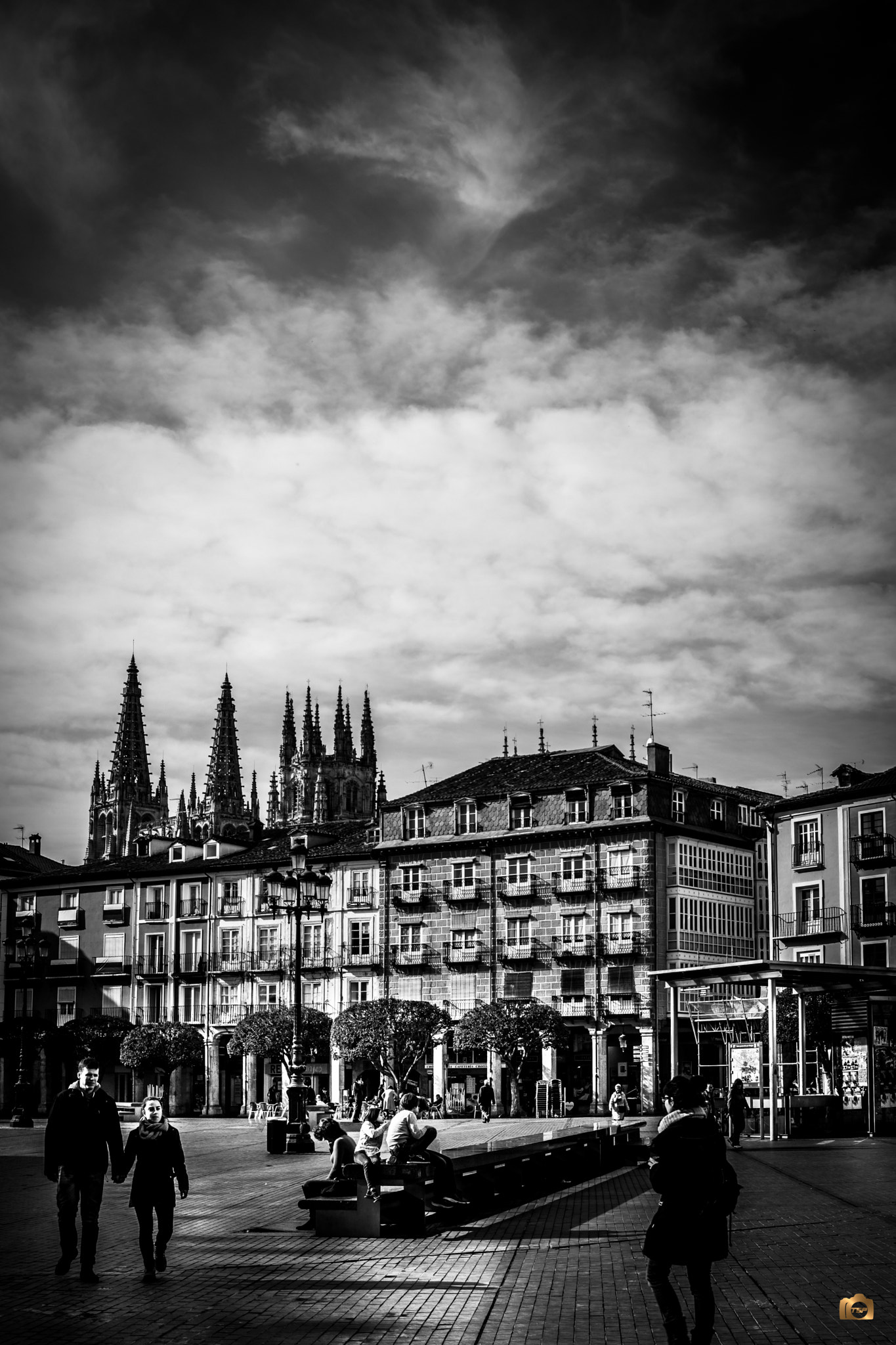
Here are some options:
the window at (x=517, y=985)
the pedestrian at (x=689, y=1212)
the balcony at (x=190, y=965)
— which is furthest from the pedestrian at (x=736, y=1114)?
the balcony at (x=190, y=965)

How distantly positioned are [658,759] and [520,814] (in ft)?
22.5

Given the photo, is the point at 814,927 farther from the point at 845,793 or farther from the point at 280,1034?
the point at 280,1034

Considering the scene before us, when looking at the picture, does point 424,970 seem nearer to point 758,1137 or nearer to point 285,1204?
point 758,1137

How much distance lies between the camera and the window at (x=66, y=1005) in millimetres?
80188

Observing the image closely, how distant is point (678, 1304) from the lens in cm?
1038

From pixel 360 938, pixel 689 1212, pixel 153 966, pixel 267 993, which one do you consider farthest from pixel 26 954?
pixel 689 1212

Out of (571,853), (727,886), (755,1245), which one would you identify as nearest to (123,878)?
(571,853)

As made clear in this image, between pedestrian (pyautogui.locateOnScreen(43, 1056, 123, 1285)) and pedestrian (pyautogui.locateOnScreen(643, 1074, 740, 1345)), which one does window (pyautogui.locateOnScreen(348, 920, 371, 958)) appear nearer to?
pedestrian (pyautogui.locateOnScreen(43, 1056, 123, 1285))

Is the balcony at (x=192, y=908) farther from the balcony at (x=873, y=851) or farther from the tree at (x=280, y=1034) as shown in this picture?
the balcony at (x=873, y=851)

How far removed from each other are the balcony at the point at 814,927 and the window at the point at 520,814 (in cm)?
1356

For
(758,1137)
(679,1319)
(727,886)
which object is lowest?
(758,1137)

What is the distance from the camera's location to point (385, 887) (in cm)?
7406

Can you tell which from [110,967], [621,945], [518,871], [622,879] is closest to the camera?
[621,945]

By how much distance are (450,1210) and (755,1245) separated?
14.3 ft
